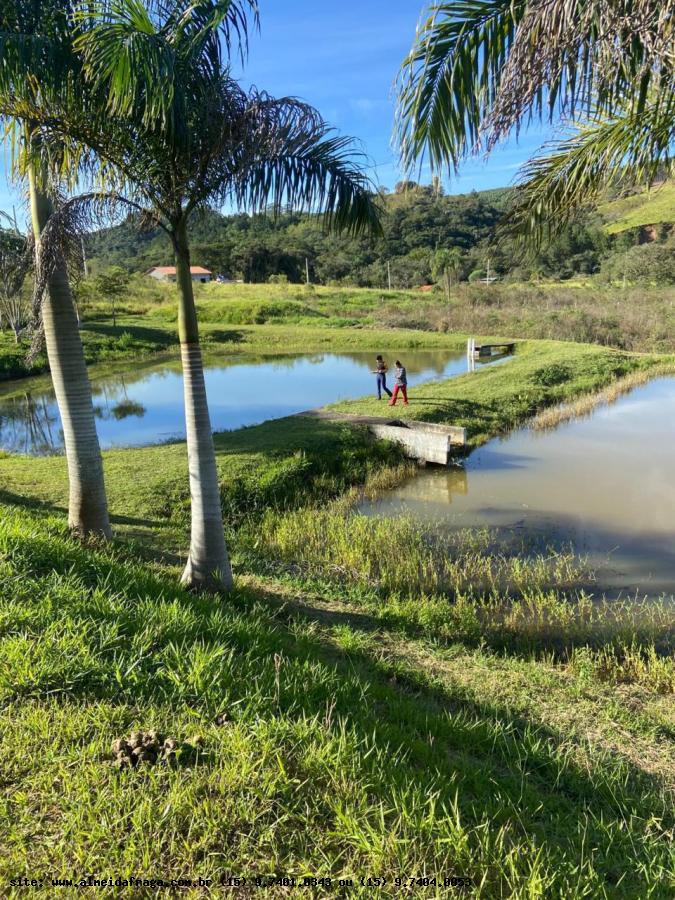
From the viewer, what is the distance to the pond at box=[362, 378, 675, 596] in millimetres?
8375

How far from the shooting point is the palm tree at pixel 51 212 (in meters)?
4.84

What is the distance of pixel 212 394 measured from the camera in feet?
75.6

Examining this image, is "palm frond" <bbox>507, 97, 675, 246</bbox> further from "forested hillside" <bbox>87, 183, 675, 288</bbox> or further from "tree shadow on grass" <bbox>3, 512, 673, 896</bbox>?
"forested hillside" <bbox>87, 183, 675, 288</bbox>

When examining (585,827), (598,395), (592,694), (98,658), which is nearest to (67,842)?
(98,658)

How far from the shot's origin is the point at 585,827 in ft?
8.52

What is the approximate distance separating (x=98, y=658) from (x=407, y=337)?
35104 millimetres

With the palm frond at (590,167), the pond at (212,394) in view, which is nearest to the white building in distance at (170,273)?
the pond at (212,394)

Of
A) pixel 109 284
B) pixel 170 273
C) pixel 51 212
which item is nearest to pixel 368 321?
pixel 109 284

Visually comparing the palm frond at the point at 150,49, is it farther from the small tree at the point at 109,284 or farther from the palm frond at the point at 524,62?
the small tree at the point at 109,284

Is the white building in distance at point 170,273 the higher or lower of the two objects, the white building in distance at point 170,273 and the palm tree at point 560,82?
the higher

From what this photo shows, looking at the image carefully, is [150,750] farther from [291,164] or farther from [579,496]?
[579,496]

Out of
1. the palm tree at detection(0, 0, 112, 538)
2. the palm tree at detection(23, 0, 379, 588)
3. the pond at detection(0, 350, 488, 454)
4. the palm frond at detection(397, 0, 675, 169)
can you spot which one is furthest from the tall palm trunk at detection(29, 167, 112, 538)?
the pond at detection(0, 350, 488, 454)

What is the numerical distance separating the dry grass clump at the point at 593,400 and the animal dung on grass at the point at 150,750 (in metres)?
15.2

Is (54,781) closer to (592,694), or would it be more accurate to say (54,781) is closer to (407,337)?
(592,694)
